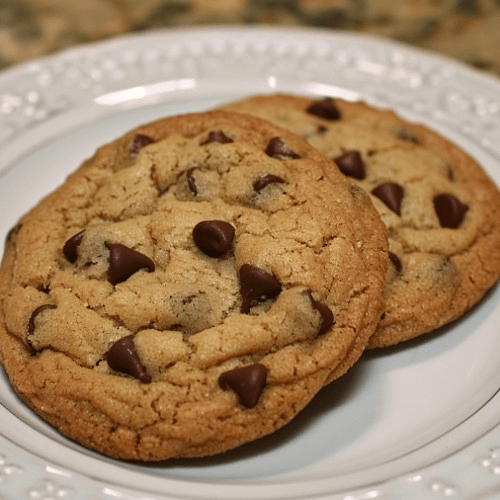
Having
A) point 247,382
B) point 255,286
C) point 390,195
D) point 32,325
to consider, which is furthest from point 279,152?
point 32,325

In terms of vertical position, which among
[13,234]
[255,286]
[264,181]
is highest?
[264,181]

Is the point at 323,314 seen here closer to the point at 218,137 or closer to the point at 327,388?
the point at 327,388

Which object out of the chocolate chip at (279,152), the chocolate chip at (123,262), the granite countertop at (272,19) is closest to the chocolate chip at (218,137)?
the chocolate chip at (279,152)

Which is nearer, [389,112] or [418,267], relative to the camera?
[418,267]

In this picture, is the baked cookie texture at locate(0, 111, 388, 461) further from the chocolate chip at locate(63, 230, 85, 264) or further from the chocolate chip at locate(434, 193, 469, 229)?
the chocolate chip at locate(434, 193, 469, 229)

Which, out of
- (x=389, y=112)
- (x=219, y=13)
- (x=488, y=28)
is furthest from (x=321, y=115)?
(x=488, y=28)

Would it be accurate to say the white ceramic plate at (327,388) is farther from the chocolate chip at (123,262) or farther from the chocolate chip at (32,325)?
the chocolate chip at (123,262)

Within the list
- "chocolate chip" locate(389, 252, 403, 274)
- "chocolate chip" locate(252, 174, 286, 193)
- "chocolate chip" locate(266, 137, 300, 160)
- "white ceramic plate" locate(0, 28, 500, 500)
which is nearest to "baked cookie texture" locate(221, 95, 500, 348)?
"chocolate chip" locate(389, 252, 403, 274)

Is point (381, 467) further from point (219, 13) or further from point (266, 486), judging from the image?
point (219, 13)
